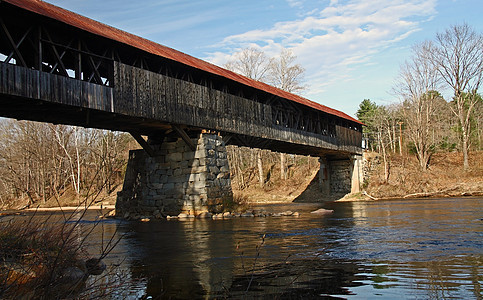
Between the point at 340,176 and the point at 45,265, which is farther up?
the point at 340,176

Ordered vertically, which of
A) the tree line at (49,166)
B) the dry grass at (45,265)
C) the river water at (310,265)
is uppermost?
the tree line at (49,166)

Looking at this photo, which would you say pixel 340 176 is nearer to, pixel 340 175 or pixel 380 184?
pixel 340 175

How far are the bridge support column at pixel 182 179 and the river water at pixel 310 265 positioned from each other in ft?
20.0

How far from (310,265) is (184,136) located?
10.5 m

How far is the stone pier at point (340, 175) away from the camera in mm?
28766

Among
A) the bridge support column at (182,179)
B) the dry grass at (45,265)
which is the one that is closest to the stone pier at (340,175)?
the bridge support column at (182,179)


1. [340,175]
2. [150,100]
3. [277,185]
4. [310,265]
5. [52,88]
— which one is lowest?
[310,265]

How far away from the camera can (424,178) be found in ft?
93.2

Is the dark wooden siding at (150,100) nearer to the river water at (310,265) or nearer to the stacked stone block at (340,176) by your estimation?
the river water at (310,265)

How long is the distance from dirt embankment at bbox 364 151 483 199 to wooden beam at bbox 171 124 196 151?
15316mm

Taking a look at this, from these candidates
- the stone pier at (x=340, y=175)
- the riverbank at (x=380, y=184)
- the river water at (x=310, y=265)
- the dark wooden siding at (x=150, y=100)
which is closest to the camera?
the river water at (x=310, y=265)

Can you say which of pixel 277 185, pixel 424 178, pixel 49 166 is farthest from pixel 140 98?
pixel 424 178

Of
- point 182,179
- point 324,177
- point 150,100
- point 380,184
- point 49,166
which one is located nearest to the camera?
point 150,100

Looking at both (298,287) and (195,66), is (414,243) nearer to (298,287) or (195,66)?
(298,287)
